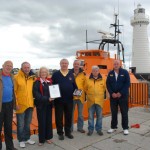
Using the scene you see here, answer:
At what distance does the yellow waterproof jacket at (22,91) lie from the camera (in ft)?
15.5

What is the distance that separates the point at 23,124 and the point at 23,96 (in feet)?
1.95

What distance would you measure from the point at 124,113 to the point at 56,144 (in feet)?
6.29

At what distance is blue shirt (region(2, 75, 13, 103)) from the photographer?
4.40 meters

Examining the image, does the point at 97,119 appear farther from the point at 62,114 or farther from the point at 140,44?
the point at 140,44

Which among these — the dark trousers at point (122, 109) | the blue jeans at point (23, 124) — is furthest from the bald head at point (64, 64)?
the dark trousers at point (122, 109)

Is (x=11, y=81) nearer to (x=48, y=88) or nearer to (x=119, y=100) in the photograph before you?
(x=48, y=88)

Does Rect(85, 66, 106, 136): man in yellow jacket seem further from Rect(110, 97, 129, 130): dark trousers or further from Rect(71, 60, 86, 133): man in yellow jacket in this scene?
Rect(110, 97, 129, 130): dark trousers

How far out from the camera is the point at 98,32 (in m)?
18.7

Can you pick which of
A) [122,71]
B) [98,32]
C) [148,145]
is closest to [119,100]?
[122,71]

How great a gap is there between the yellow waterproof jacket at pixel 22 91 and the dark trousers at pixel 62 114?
77 centimetres

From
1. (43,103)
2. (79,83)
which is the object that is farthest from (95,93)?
(43,103)

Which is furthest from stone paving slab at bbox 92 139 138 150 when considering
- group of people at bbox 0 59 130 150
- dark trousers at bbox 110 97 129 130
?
dark trousers at bbox 110 97 129 130

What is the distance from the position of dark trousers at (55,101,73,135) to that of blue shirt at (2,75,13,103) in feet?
3.97

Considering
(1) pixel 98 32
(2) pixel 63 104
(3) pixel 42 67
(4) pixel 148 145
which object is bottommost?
(4) pixel 148 145
